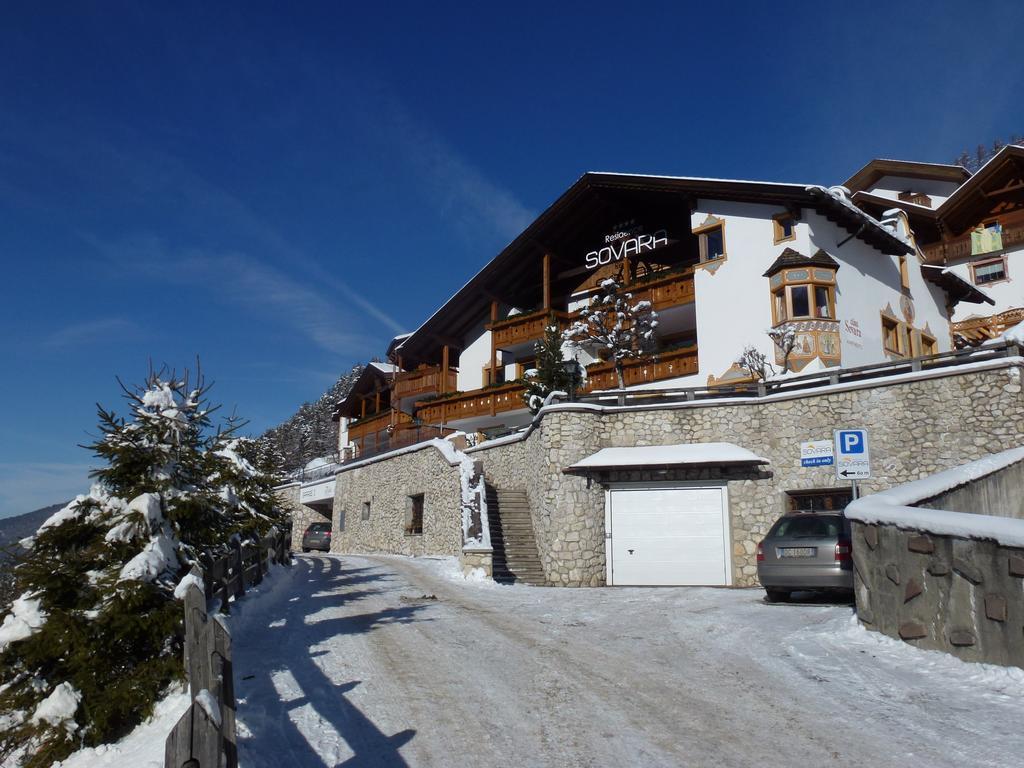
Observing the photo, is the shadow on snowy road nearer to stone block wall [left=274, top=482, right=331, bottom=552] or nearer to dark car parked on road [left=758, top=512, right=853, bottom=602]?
dark car parked on road [left=758, top=512, right=853, bottom=602]

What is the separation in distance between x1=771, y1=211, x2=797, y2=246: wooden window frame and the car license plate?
1430 centimetres

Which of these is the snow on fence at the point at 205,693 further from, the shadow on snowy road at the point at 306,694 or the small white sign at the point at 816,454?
the small white sign at the point at 816,454

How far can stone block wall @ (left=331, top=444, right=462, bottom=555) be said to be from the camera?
973 inches

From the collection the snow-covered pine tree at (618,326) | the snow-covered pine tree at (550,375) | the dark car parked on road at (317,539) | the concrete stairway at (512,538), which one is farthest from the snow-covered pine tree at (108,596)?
the dark car parked on road at (317,539)

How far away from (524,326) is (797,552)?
825 inches

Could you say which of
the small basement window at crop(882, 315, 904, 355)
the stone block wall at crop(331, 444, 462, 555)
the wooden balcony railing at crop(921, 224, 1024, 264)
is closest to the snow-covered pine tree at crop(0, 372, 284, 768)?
the stone block wall at crop(331, 444, 462, 555)

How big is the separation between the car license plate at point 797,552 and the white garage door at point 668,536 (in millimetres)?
5479

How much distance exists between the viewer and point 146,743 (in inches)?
248

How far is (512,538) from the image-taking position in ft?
64.4

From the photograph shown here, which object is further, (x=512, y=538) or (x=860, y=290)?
(x=860, y=290)

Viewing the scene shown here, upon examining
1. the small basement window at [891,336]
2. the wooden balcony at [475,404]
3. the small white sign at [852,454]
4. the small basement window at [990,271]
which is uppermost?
the small basement window at [990,271]

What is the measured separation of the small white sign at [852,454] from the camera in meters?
11.3

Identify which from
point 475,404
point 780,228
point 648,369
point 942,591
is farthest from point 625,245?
point 942,591

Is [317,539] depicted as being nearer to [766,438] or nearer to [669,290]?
[669,290]
